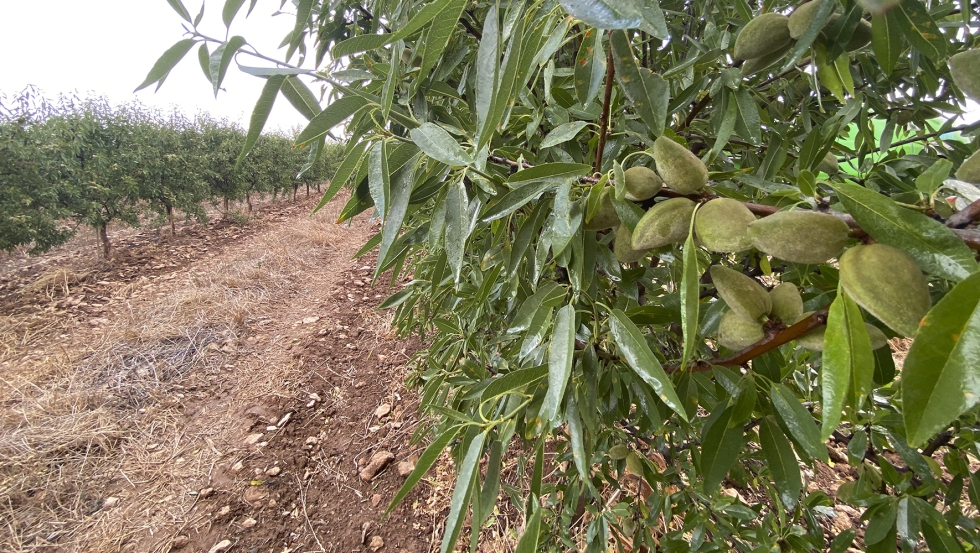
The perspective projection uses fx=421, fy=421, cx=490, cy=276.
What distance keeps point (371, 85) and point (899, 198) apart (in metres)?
0.69

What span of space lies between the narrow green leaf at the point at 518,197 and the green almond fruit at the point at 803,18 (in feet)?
1.03

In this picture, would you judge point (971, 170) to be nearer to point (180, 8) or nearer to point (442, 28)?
point (442, 28)

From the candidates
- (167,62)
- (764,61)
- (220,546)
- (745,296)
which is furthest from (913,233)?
(220,546)

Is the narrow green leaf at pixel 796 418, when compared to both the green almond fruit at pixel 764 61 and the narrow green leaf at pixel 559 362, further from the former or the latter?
the green almond fruit at pixel 764 61

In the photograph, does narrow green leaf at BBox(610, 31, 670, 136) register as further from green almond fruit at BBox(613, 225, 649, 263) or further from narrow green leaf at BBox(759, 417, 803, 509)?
narrow green leaf at BBox(759, 417, 803, 509)

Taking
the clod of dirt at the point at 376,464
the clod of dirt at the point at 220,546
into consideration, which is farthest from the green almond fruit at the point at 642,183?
the clod of dirt at the point at 220,546

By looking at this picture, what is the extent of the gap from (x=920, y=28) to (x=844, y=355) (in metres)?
0.41

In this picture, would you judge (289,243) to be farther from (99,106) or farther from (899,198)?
(899,198)

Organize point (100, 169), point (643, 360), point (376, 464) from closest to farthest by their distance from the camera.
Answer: point (643, 360)
point (376, 464)
point (100, 169)

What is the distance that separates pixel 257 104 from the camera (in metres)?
0.51

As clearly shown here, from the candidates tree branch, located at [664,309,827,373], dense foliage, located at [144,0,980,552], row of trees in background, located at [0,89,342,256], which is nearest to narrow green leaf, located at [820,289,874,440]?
dense foliage, located at [144,0,980,552]

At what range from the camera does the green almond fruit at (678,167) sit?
0.43 metres

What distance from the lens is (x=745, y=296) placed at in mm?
414

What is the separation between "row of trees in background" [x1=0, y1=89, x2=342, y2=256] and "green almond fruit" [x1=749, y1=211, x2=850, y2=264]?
12.0 feet
